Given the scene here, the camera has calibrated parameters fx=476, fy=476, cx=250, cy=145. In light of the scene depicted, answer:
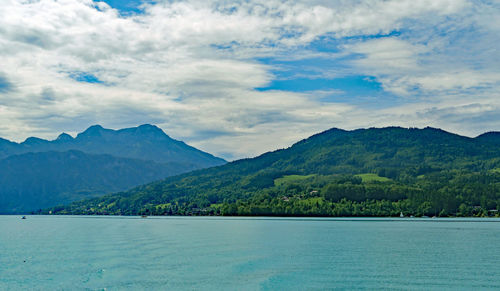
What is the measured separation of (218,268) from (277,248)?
28.4 meters

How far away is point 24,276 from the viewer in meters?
65.2

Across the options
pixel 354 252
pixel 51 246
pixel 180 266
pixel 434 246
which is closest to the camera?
pixel 180 266

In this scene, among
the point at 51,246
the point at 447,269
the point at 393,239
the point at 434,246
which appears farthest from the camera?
the point at 393,239

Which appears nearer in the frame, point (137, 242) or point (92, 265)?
point (92, 265)

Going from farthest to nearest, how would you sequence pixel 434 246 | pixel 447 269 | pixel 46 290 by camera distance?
pixel 434 246
pixel 447 269
pixel 46 290

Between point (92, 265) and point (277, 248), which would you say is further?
point (277, 248)

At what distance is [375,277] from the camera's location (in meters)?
62.7

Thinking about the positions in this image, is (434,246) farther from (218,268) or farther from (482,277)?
(218,268)

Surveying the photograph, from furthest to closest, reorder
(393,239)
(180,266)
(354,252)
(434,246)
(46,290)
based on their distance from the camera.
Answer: (393,239) < (434,246) < (354,252) < (180,266) < (46,290)

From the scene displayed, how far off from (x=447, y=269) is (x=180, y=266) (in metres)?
39.5

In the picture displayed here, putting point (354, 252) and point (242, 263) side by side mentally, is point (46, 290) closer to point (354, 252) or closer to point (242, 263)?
point (242, 263)

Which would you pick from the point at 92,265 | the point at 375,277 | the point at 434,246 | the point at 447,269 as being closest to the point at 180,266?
the point at 92,265

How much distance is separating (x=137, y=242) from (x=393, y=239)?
2405 inches

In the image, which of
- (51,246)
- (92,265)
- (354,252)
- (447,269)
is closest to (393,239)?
(354,252)
